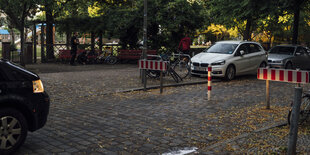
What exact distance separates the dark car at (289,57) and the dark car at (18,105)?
49.4 ft

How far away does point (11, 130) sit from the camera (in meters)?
5.14

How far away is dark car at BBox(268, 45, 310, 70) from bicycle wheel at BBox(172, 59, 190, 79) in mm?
5086

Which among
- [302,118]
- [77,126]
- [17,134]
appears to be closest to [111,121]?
[77,126]

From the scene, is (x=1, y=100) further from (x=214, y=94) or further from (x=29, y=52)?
(x=29, y=52)

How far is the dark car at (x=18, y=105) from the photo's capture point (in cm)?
511

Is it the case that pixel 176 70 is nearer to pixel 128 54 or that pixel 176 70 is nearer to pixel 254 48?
pixel 254 48

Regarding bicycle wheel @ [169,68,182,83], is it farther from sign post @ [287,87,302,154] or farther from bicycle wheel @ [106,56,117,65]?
bicycle wheel @ [106,56,117,65]

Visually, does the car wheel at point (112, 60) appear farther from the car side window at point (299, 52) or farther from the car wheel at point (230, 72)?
the car side window at point (299, 52)

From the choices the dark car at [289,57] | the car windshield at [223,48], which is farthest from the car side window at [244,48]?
the dark car at [289,57]

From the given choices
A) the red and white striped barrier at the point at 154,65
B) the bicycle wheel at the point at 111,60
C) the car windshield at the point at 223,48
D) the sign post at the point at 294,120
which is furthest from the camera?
the bicycle wheel at the point at 111,60

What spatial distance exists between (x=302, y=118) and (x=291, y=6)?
15.9 metres

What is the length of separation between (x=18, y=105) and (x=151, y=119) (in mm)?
3162

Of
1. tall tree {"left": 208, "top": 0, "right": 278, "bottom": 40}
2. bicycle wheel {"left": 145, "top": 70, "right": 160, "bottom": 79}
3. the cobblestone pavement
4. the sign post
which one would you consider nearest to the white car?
bicycle wheel {"left": 145, "top": 70, "right": 160, "bottom": 79}

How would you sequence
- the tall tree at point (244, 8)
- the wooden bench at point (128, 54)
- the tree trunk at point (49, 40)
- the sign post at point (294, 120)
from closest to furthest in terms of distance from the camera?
the sign post at point (294, 120)
the tall tree at point (244, 8)
the tree trunk at point (49, 40)
the wooden bench at point (128, 54)
